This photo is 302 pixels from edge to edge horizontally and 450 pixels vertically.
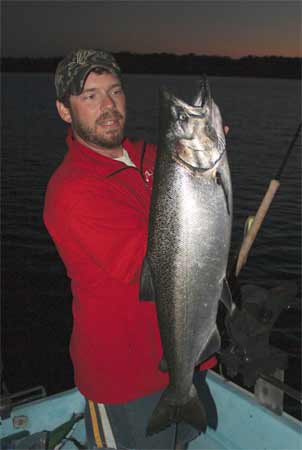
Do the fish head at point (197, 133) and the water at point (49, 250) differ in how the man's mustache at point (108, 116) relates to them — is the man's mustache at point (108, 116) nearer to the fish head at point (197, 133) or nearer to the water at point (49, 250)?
the water at point (49, 250)

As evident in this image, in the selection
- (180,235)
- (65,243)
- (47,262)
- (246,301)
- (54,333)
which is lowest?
(54,333)

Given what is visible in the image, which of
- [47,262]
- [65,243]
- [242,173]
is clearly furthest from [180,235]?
[242,173]

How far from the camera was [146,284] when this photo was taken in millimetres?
2502

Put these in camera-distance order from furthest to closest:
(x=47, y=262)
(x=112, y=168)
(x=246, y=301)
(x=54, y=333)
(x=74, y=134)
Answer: (x=47, y=262), (x=54, y=333), (x=246, y=301), (x=74, y=134), (x=112, y=168)

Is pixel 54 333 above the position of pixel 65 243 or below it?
below

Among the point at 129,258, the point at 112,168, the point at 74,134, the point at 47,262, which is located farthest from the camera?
the point at 47,262

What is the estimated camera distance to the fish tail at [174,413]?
2754mm

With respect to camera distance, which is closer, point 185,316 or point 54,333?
point 185,316

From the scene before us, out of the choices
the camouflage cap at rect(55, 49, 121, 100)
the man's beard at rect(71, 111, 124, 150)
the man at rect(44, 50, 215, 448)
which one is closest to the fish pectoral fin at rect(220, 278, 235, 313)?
the man at rect(44, 50, 215, 448)

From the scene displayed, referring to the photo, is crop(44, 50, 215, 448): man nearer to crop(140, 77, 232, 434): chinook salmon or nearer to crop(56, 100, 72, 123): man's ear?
crop(56, 100, 72, 123): man's ear

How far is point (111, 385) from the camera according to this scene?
3.09 metres

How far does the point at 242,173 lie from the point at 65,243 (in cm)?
1938

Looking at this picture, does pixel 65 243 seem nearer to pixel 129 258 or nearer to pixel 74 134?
pixel 129 258

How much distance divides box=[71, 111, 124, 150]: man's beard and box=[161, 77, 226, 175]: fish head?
844 mm
